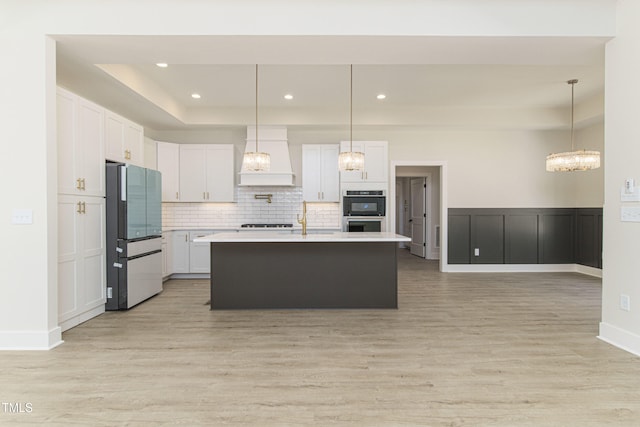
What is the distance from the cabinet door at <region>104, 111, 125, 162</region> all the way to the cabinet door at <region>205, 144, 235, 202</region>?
199cm

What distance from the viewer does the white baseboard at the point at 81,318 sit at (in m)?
3.29

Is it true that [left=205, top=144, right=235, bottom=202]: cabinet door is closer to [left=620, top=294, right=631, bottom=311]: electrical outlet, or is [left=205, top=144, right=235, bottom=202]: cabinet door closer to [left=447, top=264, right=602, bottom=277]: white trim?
[left=447, top=264, right=602, bottom=277]: white trim

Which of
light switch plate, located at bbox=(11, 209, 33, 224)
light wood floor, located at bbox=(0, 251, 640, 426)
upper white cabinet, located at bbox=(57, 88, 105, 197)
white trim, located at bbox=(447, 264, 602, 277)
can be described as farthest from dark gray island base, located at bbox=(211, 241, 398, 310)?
white trim, located at bbox=(447, 264, 602, 277)

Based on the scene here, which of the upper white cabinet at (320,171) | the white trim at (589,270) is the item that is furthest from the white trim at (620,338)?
the upper white cabinet at (320,171)

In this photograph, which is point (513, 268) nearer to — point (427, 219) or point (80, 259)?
point (427, 219)

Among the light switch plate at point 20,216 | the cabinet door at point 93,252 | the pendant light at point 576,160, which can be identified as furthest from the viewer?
the pendant light at point 576,160

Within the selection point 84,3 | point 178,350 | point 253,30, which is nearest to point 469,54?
point 253,30

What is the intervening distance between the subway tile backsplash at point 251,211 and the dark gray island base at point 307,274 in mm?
2374

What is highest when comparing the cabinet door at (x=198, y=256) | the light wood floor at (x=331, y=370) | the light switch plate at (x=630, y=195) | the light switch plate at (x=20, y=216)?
the light switch plate at (x=630, y=195)

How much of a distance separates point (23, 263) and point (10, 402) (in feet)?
4.08

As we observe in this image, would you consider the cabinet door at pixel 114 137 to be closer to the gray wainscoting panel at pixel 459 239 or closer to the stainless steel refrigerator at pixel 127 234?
the stainless steel refrigerator at pixel 127 234

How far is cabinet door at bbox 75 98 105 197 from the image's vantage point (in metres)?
3.43

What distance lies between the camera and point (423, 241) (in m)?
8.55

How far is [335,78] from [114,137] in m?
2.88
